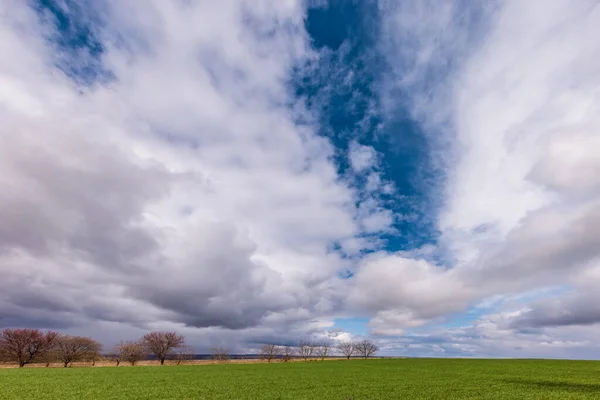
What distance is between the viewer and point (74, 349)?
114750 mm

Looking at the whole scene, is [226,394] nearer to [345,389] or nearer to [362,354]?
[345,389]

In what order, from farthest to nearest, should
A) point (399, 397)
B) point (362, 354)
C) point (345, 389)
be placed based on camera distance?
point (362, 354) < point (345, 389) < point (399, 397)

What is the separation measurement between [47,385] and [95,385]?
5.86m

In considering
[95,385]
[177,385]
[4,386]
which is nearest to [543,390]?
[177,385]

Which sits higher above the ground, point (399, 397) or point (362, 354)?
point (362, 354)

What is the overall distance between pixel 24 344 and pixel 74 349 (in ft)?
53.2

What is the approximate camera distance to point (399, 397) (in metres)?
36.1

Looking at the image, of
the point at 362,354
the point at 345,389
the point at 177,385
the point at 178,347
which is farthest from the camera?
the point at 362,354

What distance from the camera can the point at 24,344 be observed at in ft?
368

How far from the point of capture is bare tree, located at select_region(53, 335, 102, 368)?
114 metres

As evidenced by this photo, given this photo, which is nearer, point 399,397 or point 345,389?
point 399,397

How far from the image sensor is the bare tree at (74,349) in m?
114

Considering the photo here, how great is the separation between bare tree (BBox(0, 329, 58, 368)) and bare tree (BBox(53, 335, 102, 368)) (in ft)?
9.97

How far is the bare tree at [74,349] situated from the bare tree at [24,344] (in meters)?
3.04
